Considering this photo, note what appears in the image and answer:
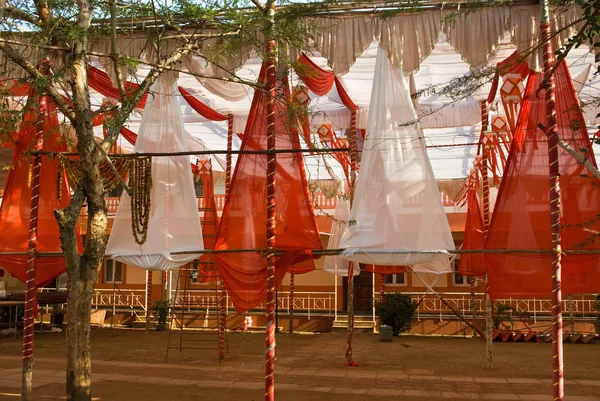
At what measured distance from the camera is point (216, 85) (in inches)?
453

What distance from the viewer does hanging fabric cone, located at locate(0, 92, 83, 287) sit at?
951cm

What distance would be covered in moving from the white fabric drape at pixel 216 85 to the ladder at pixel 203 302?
2763 millimetres

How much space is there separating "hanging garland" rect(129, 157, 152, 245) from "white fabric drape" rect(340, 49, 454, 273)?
2.73 meters

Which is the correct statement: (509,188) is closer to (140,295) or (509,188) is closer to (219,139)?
(219,139)

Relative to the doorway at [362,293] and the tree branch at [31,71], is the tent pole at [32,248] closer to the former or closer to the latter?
the tree branch at [31,71]

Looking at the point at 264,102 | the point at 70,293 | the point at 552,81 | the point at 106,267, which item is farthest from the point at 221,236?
the point at 106,267

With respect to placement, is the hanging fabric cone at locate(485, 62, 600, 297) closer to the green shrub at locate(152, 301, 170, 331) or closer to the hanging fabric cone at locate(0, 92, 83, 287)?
the hanging fabric cone at locate(0, 92, 83, 287)

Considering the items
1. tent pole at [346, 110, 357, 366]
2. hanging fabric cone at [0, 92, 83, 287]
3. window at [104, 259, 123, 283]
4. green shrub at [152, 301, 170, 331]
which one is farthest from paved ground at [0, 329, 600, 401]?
window at [104, 259, 123, 283]

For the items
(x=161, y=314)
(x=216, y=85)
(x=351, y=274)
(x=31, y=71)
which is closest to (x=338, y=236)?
(x=351, y=274)

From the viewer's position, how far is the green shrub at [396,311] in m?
17.2

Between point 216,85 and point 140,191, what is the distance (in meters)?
3.49

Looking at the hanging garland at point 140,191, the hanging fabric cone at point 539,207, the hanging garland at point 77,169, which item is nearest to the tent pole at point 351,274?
the hanging fabric cone at point 539,207

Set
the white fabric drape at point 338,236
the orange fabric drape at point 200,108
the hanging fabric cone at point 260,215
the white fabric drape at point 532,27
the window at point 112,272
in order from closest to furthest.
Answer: the white fabric drape at point 532,27
the hanging fabric cone at point 260,215
the orange fabric drape at point 200,108
the white fabric drape at point 338,236
the window at point 112,272

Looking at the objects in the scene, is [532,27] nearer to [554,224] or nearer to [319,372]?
[554,224]
